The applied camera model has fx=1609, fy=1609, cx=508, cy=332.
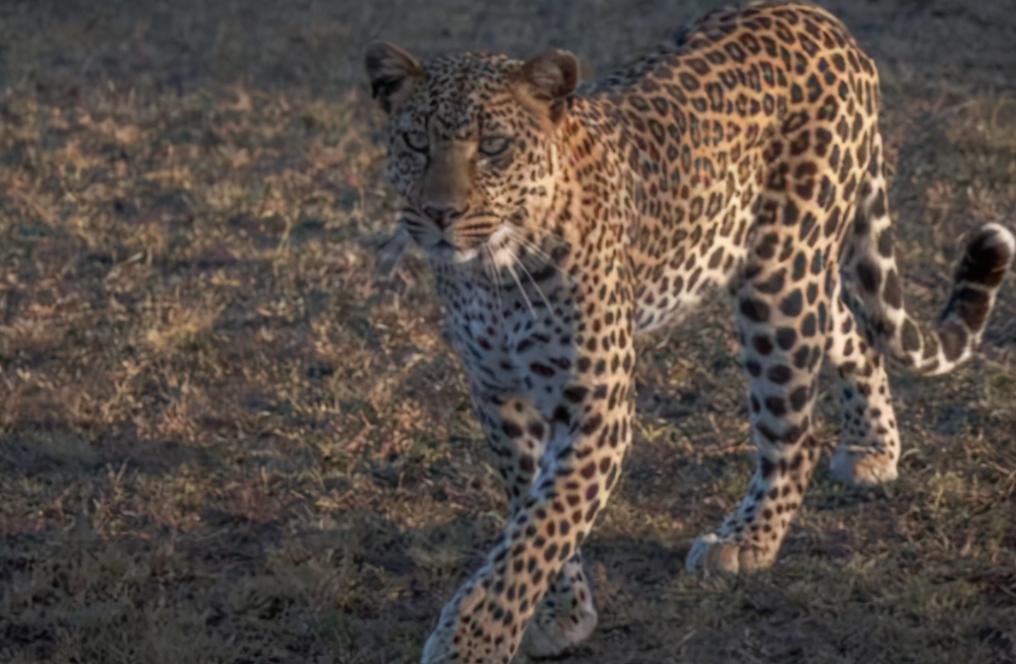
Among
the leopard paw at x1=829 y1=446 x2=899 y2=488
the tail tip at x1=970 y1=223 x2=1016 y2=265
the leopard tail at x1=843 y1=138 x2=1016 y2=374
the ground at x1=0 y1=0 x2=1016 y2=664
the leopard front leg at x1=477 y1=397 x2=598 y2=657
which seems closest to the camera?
the leopard front leg at x1=477 y1=397 x2=598 y2=657

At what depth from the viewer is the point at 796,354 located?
17.7 ft

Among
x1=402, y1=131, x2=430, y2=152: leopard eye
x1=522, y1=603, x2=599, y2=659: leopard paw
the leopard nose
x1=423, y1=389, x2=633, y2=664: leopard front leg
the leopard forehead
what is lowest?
x1=522, y1=603, x2=599, y2=659: leopard paw

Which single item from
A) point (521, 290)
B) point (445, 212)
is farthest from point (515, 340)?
point (445, 212)

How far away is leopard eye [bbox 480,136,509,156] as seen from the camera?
14.4 ft

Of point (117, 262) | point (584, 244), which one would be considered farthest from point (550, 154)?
point (117, 262)

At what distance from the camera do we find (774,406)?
18.0 ft

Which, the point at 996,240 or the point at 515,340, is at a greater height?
the point at 996,240

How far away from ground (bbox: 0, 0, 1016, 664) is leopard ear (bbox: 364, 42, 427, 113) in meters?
1.73

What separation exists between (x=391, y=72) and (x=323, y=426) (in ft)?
7.92

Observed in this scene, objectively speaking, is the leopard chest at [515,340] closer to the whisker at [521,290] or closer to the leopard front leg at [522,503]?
the whisker at [521,290]

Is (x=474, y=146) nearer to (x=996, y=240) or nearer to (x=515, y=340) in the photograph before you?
(x=515, y=340)

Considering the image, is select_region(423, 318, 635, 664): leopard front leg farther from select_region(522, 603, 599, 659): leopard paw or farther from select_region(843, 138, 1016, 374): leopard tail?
select_region(843, 138, 1016, 374): leopard tail

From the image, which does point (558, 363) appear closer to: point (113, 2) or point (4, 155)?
point (4, 155)

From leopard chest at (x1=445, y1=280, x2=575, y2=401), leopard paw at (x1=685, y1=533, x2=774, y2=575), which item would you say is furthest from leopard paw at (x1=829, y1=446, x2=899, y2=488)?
leopard chest at (x1=445, y1=280, x2=575, y2=401)
